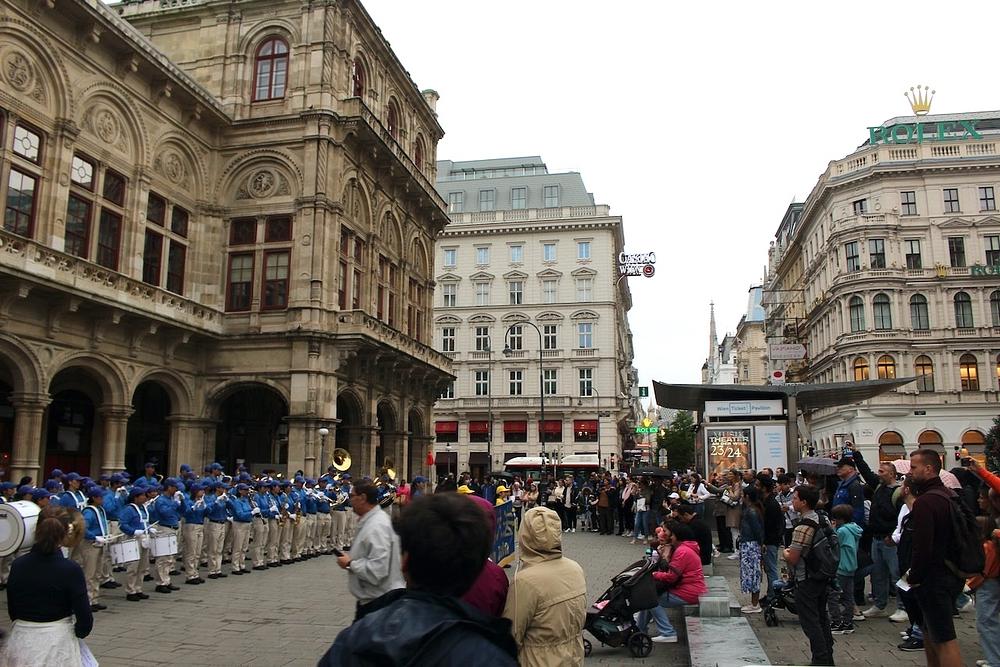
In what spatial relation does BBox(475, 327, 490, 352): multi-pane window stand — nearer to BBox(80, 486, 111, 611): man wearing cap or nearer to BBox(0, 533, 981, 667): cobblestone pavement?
BBox(0, 533, 981, 667): cobblestone pavement

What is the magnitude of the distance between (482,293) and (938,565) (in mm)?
58542

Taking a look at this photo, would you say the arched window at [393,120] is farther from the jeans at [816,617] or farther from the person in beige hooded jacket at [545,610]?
the person in beige hooded jacket at [545,610]

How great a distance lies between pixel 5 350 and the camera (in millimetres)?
18797

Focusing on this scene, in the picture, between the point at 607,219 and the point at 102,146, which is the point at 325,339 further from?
the point at 607,219

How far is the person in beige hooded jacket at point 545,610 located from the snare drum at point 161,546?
415 inches

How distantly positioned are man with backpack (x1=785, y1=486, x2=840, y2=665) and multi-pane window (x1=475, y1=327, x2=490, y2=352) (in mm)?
55911

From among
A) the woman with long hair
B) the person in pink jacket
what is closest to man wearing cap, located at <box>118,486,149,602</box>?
the woman with long hair

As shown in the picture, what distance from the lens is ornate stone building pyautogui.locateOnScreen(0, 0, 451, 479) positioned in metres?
20.2

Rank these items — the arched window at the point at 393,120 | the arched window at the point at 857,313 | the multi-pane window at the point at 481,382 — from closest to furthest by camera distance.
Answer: the arched window at the point at 393,120, the arched window at the point at 857,313, the multi-pane window at the point at 481,382

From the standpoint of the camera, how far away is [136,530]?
12.8 metres

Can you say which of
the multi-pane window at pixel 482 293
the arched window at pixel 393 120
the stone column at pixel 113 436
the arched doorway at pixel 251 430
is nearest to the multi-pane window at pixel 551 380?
the multi-pane window at pixel 482 293

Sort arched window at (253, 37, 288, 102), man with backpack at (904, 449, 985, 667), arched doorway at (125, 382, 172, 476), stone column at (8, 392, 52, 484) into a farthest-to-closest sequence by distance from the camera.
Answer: arched window at (253, 37, 288, 102) → arched doorway at (125, 382, 172, 476) → stone column at (8, 392, 52, 484) → man with backpack at (904, 449, 985, 667)

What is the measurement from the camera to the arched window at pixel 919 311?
151ft

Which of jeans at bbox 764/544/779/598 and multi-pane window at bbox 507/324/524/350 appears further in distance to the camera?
multi-pane window at bbox 507/324/524/350
